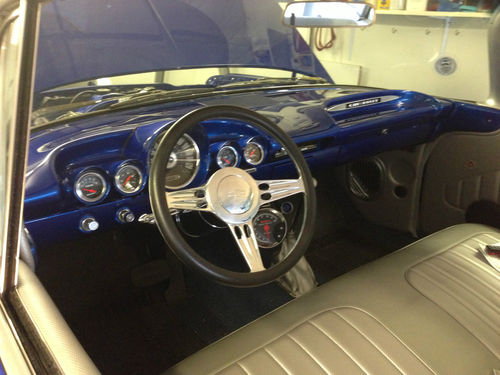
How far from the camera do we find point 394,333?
1.28 m

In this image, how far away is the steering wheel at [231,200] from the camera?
3.84 feet

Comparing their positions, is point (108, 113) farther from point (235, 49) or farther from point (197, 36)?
point (235, 49)

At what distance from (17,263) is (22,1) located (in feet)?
2.01

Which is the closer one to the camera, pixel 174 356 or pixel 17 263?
pixel 17 263

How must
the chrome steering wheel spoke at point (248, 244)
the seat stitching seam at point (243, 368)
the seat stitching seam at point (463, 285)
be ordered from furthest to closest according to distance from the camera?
the seat stitching seam at point (463, 285)
the chrome steering wheel spoke at point (248, 244)
the seat stitching seam at point (243, 368)

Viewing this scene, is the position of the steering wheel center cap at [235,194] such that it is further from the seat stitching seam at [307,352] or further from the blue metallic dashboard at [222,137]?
the seat stitching seam at [307,352]

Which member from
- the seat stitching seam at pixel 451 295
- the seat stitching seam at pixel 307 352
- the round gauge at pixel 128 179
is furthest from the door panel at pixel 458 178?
the round gauge at pixel 128 179

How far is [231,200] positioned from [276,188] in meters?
0.17

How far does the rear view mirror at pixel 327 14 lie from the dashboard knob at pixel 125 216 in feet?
3.98

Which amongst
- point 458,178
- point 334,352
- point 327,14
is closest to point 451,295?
point 334,352

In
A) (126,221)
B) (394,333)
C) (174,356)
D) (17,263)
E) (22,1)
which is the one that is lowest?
(174,356)

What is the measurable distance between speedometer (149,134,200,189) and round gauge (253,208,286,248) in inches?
10.9

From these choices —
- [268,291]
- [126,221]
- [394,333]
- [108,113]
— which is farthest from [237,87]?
[394,333]

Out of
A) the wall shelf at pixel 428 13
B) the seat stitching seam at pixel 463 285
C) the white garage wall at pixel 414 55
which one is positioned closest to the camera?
the seat stitching seam at pixel 463 285
